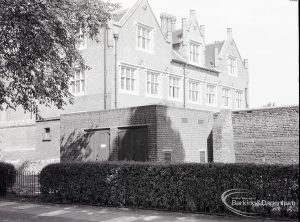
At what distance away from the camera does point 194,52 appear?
38.8 m

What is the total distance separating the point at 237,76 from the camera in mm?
44031

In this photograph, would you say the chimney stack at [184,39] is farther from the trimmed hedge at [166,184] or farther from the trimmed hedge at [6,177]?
the trimmed hedge at [166,184]

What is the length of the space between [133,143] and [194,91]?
54.5 ft

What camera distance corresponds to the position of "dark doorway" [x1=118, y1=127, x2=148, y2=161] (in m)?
21.5

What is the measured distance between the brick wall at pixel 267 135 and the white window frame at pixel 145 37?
1109 cm

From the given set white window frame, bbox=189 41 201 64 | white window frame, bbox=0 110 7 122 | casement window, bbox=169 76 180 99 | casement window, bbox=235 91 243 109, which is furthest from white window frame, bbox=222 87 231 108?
white window frame, bbox=0 110 7 122

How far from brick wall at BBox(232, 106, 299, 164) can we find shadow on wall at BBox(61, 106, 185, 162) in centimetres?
393

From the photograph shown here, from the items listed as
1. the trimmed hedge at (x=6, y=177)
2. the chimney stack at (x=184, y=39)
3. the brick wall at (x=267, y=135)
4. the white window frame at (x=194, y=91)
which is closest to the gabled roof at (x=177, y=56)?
the chimney stack at (x=184, y=39)

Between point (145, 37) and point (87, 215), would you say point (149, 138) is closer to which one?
point (87, 215)

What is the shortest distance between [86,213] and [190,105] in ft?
80.6

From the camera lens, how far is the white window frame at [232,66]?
43.1 metres

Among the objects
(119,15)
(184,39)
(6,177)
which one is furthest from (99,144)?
(184,39)

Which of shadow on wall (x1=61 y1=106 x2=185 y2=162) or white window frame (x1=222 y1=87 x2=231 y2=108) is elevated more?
white window frame (x1=222 y1=87 x2=231 y2=108)

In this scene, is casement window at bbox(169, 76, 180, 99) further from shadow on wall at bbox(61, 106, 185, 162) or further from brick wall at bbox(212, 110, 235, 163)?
shadow on wall at bbox(61, 106, 185, 162)
